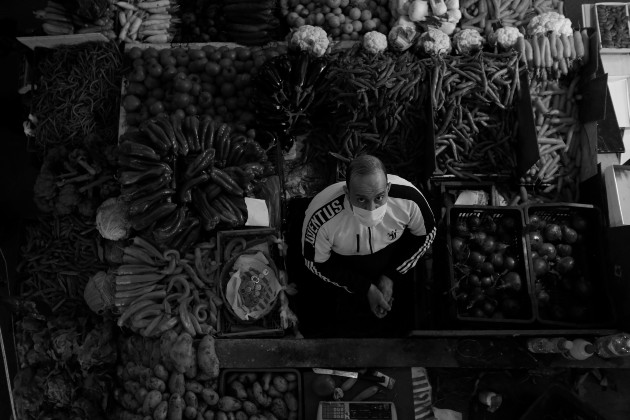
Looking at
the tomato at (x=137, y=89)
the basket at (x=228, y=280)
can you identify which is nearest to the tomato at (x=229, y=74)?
the tomato at (x=137, y=89)

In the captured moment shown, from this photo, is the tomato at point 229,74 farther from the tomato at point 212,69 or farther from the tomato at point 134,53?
the tomato at point 134,53

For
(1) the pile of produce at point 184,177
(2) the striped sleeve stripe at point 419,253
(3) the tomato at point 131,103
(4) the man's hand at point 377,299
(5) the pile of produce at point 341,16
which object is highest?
(5) the pile of produce at point 341,16

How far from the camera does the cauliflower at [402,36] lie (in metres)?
4.88

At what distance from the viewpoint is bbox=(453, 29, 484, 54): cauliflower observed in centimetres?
491

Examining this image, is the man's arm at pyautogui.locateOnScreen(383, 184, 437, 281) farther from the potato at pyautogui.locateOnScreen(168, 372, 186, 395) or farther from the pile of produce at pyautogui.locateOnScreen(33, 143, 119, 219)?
the pile of produce at pyautogui.locateOnScreen(33, 143, 119, 219)

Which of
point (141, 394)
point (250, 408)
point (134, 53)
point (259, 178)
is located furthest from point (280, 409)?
point (134, 53)

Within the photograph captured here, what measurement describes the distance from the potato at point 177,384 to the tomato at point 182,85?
253cm

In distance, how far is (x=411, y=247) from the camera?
3.76 m

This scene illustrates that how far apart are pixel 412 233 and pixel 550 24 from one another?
2851 mm

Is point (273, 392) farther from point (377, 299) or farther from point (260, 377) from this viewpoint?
point (377, 299)

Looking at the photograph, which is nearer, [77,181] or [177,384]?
[177,384]

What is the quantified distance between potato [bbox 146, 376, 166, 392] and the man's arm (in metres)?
1.93

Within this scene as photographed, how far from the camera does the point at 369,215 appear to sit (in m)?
3.18

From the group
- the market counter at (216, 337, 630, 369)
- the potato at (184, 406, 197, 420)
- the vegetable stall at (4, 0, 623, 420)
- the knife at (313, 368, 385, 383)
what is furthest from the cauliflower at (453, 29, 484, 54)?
the potato at (184, 406, 197, 420)
